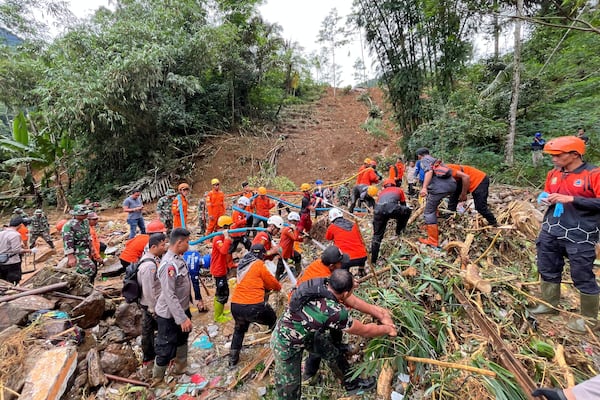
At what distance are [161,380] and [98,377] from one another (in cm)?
63

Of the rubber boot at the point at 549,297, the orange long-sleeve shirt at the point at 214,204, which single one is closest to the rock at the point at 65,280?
the orange long-sleeve shirt at the point at 214,204

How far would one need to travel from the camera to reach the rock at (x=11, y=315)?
10.4 feet

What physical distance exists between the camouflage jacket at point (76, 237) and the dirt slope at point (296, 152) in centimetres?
856

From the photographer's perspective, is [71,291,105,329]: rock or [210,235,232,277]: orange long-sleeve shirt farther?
[210,235,232,277]: orange long-sleeve shirt

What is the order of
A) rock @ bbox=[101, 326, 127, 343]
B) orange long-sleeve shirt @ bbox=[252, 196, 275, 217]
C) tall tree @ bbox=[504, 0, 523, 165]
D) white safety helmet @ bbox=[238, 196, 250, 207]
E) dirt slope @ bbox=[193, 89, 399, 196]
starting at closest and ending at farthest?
rock @ bbox=[101, 326, 127, 343]
white safety helmet @ bbox=[238, 196, 250, 207]
orange long-sleeve shirt @ bbox=[252, 196, 275, 217]
tall tree @ bbox=[504, 0, 523, 165]
dirt slope @ bbox=[193, 89, 399, 196]

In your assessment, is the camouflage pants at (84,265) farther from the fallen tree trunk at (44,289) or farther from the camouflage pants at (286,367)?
the camouflage pants at (286,367)

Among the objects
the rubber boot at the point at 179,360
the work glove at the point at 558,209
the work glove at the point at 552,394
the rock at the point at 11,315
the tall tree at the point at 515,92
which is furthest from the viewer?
the tall tree at the point at 515,92

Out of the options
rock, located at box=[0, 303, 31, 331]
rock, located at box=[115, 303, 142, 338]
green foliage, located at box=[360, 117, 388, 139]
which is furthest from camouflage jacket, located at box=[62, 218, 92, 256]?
green foliage, located at box=[360, 117, 388, 139]

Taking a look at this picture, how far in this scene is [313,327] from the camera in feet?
7.29

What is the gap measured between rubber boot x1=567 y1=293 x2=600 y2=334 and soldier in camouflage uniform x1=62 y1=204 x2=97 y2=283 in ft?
20.2

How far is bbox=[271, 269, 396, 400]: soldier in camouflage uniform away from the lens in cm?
219

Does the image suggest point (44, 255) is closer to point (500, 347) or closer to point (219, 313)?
point (219, 313)

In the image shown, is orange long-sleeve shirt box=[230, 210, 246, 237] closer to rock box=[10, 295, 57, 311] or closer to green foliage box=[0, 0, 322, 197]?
rock box=[10, 295, 57, 311]

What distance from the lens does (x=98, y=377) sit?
305 cm
